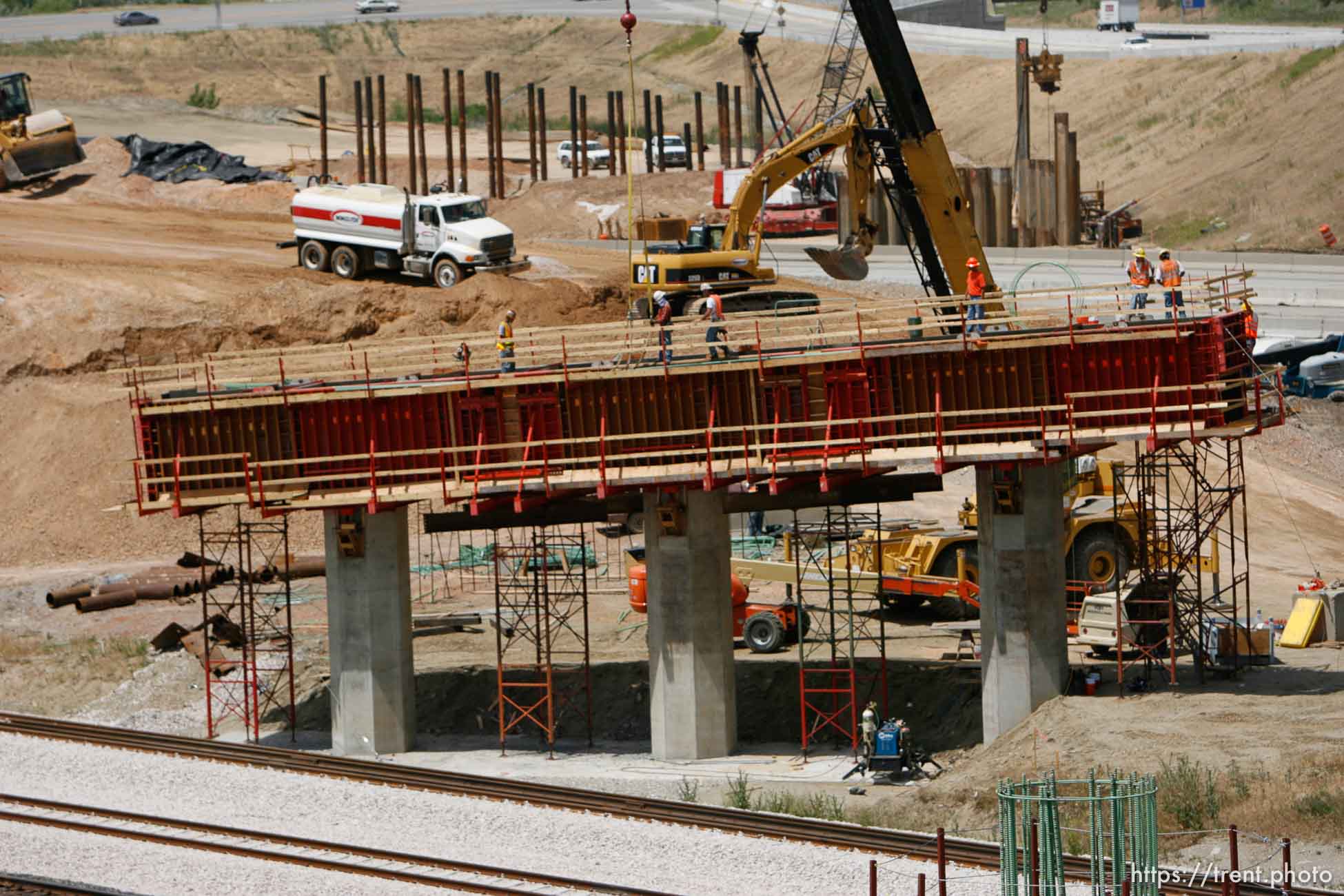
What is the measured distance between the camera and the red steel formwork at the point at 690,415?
36.5m

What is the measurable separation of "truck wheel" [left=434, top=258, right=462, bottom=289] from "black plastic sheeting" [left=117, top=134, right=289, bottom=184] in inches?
901

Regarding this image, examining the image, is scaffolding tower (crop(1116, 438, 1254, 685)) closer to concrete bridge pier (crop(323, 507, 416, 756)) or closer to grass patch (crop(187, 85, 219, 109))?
concrete bridge pier (crop(323, 507, 416, 756))

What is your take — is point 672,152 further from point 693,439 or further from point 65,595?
point 693,439

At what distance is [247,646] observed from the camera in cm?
4503

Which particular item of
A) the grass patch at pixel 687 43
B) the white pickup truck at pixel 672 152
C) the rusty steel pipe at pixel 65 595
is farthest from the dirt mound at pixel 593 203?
the grass patch at pixel 687 43

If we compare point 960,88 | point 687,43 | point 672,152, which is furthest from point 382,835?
point 687,43

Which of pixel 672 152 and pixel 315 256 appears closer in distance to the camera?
pixel 315 256

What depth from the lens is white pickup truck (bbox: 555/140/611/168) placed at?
10075 centimetres

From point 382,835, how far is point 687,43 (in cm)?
10535

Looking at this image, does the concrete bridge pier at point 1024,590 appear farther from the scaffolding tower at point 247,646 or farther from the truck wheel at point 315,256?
the truck wheel at point 315,256

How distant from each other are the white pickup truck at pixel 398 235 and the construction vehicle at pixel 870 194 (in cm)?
1102

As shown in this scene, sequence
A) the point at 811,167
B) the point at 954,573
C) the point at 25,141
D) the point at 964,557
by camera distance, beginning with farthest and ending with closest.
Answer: the point at 25,141 < the point at 811,167 < the point at 954,573 < the point at 964,557

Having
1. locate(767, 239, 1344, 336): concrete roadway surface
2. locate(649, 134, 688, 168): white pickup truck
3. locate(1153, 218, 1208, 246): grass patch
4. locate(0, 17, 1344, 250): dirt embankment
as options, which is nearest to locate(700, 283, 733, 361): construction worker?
locate(767, 239, 1344, 336): concrete roadway surface

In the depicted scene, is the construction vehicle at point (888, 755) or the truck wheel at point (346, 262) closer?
the construction vehicle at point (888, 755)
